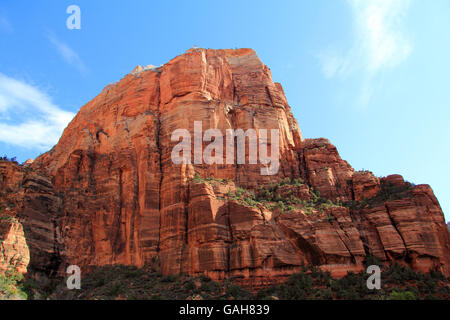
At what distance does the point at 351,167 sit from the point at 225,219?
60.8ft

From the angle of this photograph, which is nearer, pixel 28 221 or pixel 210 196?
pixel 28 221

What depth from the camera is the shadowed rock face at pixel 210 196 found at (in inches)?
1542

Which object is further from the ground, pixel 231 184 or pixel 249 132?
pixel 249 132

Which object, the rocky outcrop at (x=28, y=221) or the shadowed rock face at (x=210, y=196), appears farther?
the shadowed rock face at (x=210, y=196)

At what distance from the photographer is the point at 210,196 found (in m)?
41.9

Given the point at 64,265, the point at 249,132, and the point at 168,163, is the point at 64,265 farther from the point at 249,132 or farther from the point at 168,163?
the point at 249,132

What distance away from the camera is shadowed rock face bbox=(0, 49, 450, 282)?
39.2 metres

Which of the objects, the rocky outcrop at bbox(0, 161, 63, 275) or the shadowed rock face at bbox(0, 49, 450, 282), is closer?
the rocky outcrop at bbox(0, 161, 63, 275)

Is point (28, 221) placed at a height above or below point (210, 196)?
below
